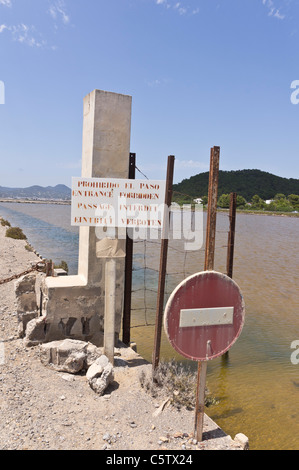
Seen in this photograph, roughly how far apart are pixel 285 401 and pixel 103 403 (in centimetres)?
381

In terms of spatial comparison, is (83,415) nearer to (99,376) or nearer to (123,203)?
(99,376)

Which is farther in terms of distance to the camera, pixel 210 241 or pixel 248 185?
pixel 248 185

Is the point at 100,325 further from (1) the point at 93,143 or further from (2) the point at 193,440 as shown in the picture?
(1) the point at 93,143

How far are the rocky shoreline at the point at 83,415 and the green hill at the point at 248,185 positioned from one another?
111413 millimetres

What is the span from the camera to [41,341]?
625cm

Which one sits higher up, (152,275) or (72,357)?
(72,357)

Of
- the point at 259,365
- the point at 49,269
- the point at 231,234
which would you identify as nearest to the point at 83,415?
the point at 49,269

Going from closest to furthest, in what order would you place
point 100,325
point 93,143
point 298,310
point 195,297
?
point 195,297
point 93,143
point 100,325
point 298,310

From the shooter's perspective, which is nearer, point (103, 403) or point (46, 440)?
point (46, 440)

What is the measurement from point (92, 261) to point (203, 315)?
2973 mm

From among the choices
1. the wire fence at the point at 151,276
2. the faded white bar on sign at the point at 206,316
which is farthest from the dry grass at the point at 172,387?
the wire fence at the point at 151,276

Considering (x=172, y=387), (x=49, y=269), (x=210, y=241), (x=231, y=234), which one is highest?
(x=210, y=241)

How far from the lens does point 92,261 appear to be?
655cm
